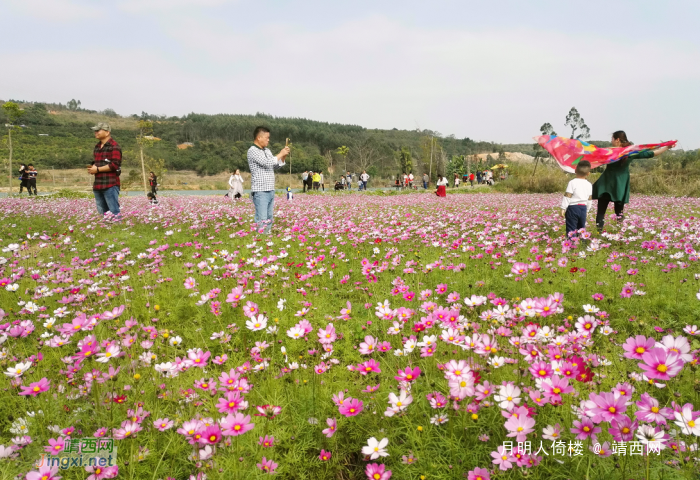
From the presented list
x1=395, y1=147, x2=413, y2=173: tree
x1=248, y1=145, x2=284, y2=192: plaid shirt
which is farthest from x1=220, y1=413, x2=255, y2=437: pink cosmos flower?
x1=395, y1=147, x2=413, y2=173: tree

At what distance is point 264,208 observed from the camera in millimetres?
6488

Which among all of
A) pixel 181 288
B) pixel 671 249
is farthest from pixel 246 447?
pixel 671 249

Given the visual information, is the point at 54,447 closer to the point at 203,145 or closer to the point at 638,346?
the point at 638,346

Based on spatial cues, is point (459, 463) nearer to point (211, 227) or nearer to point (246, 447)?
point (246, 447)

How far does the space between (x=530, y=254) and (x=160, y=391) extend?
4.31m

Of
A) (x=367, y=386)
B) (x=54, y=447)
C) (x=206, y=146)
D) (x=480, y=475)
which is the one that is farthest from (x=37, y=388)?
(x=206, y=146)

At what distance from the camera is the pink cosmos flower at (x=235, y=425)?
4.53ft

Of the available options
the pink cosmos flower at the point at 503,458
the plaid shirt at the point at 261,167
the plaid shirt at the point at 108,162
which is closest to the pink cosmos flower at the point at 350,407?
the pink cosmos flower at the point at 503,458

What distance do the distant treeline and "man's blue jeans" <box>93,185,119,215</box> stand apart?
143 ft

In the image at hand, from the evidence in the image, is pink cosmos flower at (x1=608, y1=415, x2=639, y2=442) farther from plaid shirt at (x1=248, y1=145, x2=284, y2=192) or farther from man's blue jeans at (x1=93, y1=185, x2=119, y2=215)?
man's blue jeans at (x1=93, y1=185, x2=119, y2=215)

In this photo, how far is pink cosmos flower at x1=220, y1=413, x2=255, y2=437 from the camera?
1.38 m

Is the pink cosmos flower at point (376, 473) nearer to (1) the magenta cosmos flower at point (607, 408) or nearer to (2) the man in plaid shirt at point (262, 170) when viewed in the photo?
(1) the magenta cosmos flower at point (607, 408)

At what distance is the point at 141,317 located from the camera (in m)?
3.33

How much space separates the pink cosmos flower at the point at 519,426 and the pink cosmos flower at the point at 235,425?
938 mm
